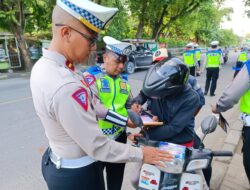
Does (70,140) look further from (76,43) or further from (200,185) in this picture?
(200,185)

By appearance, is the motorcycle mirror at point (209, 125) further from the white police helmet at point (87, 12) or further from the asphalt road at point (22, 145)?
the asphalt road at point (22, 145)

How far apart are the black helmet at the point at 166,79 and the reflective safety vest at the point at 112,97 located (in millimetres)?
728

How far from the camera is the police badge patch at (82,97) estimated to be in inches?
48.9

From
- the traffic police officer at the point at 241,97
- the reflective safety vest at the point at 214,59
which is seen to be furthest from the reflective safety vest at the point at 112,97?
the reflective safety vest at the point at 214,59

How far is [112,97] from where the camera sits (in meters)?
2.37

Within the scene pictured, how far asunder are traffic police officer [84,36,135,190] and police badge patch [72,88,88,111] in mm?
1037

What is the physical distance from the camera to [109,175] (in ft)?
8.19

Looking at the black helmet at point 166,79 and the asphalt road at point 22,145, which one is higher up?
the black helmet at point 166,79

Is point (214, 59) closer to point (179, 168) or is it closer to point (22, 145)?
point (22, 145)

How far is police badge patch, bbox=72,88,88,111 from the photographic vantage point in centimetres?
124

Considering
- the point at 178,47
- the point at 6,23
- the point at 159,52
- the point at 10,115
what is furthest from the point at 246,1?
the point at 159,52

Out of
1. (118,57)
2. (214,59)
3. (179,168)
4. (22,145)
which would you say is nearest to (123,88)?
(118,57)

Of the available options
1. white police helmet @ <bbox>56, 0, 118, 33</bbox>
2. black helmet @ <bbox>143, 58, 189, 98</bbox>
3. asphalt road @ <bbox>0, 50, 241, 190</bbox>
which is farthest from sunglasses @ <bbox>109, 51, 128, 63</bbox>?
asphalt road @ <bbox>0, 50, 241, 190</bbox>

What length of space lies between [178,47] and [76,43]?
28864 mm
